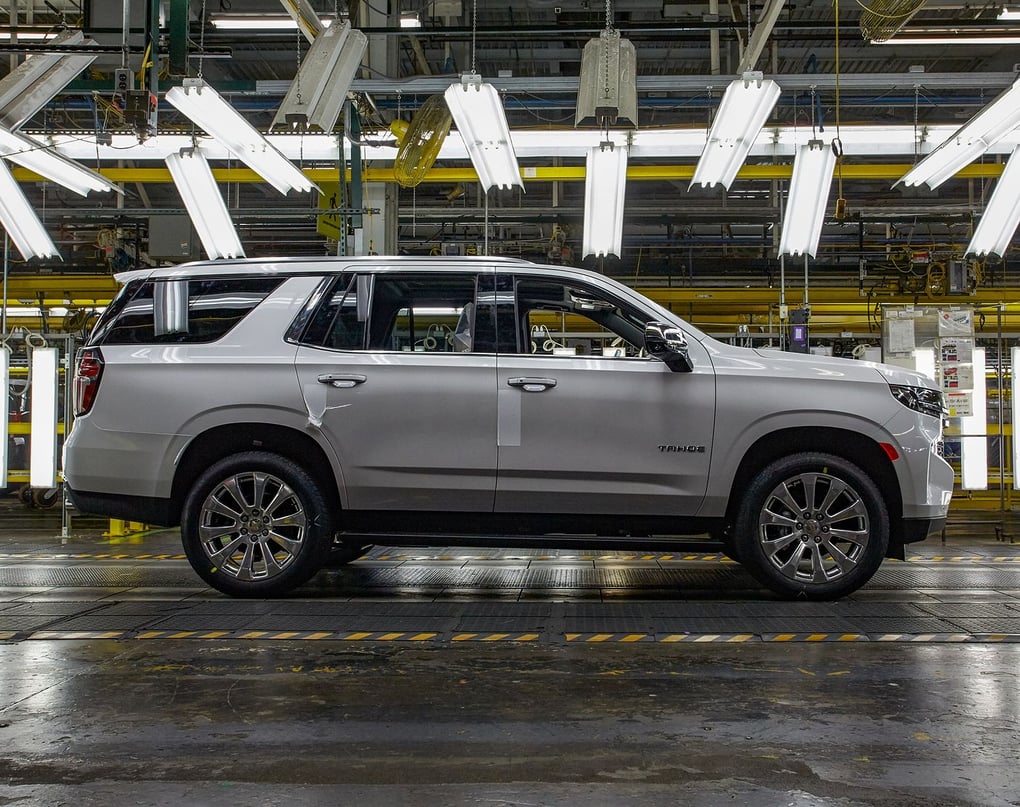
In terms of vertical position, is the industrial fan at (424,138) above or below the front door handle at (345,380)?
above

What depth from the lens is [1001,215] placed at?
31.2ft

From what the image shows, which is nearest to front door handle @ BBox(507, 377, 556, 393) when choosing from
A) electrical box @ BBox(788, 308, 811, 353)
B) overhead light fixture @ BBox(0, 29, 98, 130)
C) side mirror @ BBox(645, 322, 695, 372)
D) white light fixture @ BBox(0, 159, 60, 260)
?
side mirror @ BBox(645, 322, 695, 372)

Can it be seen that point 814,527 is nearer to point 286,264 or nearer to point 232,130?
point 286,264

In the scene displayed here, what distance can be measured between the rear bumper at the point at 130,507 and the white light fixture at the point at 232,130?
3.28 metres

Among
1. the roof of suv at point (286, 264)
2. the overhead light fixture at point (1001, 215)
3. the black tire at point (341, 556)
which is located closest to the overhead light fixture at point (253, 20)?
the roof of suv at point (286, 264)

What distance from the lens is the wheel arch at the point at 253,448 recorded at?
18.1 ft

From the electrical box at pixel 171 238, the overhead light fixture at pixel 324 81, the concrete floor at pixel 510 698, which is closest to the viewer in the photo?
the concrete floor at pixel 510 698

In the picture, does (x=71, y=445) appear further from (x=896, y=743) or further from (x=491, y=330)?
(x=896, y=743)

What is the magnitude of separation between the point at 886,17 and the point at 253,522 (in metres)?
5.66

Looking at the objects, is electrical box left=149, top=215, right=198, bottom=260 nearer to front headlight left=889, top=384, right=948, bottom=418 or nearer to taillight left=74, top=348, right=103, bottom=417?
taillight left=74, top=348, right=103, bottom=417

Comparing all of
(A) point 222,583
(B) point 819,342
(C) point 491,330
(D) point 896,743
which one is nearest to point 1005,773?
(D) point 896,743

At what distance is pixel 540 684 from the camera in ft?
12.2

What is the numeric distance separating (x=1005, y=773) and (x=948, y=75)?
26.2ft

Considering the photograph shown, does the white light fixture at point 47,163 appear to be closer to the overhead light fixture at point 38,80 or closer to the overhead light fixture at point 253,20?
the overhead light fixture at point 38,80
